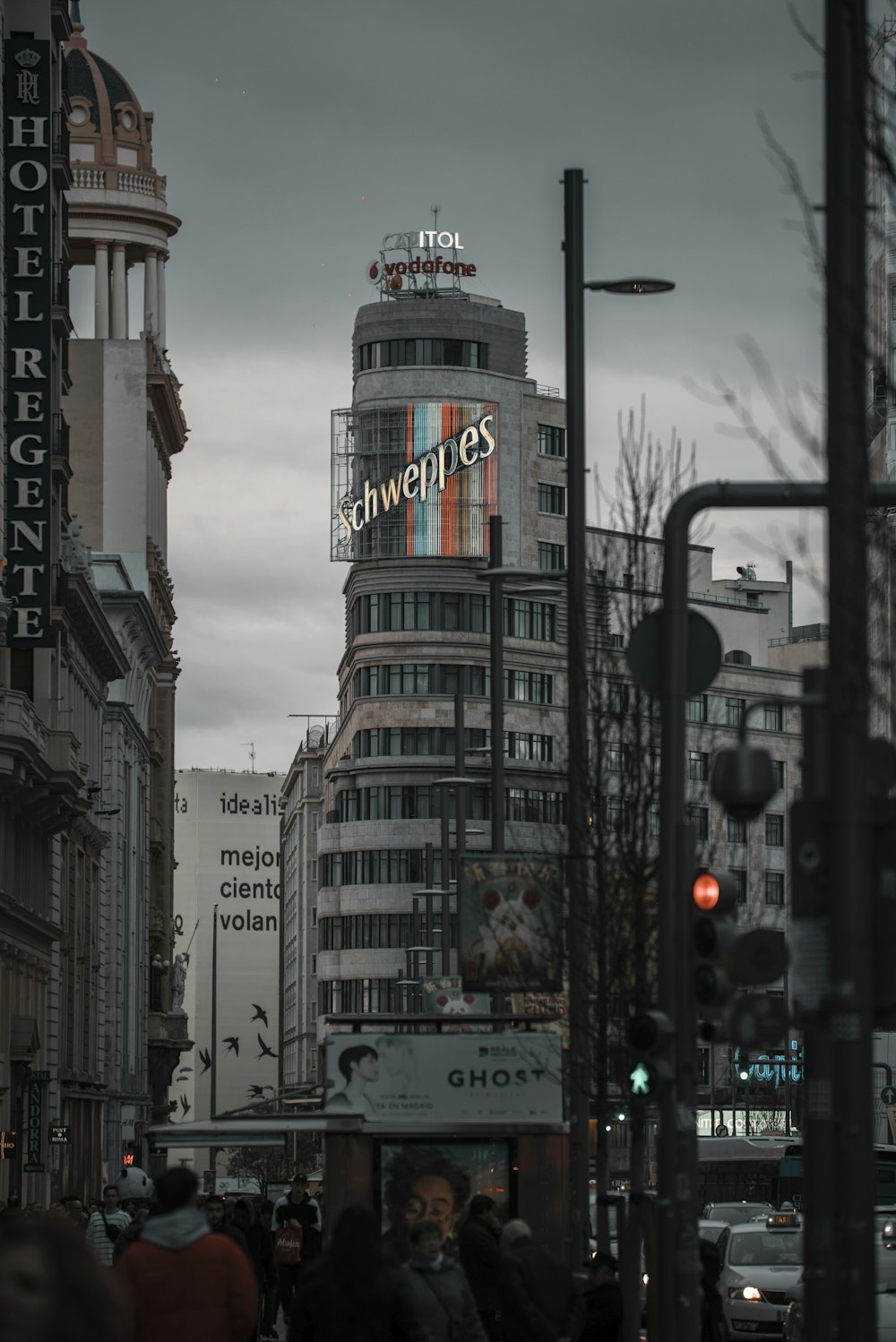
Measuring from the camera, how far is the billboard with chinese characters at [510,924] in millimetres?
24984

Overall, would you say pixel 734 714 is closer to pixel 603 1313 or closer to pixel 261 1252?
pixel 261 1252

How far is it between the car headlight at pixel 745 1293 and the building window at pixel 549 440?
87.1 meters

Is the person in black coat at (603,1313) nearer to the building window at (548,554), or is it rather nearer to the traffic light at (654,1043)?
the traffic light at (654,1043)

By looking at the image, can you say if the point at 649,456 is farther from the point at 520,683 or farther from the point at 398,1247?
the point at 520,683

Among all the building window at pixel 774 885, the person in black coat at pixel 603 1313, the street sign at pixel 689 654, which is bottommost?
the person in black coat at pixel 603 1313

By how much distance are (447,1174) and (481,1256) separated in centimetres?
283

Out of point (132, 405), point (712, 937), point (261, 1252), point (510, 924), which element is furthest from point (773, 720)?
point (712, 937)

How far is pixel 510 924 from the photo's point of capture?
2514cm

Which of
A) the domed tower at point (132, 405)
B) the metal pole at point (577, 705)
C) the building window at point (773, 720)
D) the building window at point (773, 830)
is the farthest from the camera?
the building window at point (773, 720)

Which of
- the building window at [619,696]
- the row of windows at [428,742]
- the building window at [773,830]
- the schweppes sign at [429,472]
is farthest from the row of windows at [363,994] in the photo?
the building window at [619,696]

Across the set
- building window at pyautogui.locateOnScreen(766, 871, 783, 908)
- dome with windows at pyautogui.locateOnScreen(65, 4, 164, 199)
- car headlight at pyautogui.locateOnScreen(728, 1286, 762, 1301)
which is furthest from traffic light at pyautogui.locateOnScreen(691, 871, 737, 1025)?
dome with windows at pyautogui.locateOnScreen(65, 4, 164, 199)

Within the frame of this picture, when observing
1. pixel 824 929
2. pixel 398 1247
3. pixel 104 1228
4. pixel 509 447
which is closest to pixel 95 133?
pixel 509 447

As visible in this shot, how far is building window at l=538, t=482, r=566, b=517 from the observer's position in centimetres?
11669

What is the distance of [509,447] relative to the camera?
382ft
